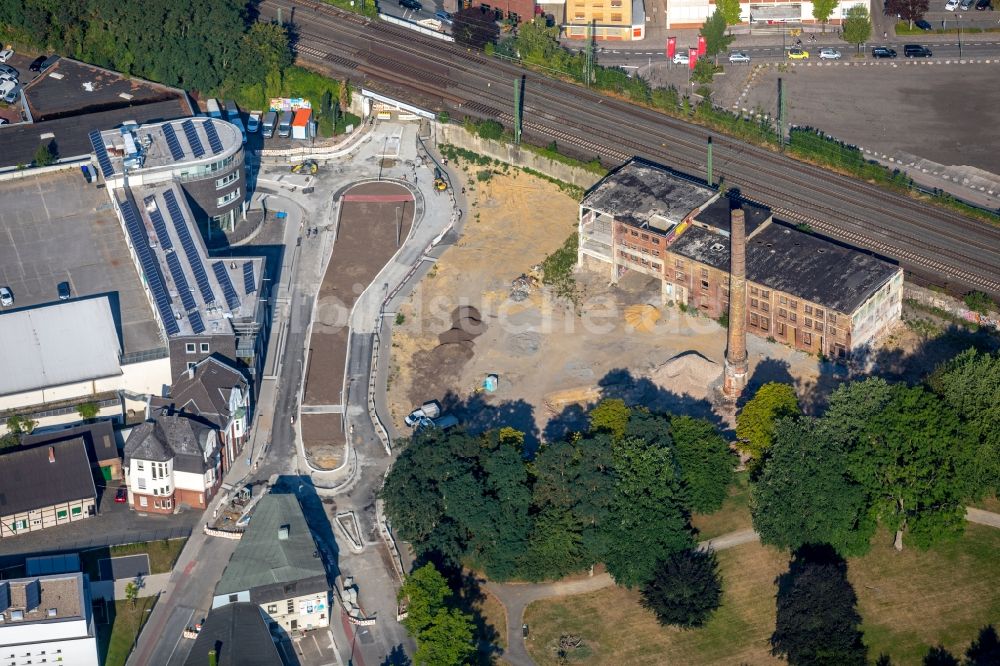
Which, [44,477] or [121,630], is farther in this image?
[44,477]

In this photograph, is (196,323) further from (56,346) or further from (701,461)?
(701,461)

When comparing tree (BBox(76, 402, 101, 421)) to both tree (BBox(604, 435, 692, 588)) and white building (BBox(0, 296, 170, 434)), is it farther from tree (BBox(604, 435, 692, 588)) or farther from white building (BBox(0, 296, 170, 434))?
tree (BBox(604, 435, 692, 588))

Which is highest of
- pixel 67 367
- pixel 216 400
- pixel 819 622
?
pixel 67 367

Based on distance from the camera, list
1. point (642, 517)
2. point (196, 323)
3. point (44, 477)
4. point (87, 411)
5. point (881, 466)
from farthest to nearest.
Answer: point (196, 323)
point (87, 411)
point (44, 477)
point (881, 466)
point (642, 517)

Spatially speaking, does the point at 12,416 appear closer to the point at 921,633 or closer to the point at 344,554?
the point at 344,554

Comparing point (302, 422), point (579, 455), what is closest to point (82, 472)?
point (302, 422)

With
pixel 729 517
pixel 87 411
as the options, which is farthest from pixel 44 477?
pixel 729 517

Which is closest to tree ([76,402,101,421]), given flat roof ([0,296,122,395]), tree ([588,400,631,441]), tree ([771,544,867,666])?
flat roof ([0,296,122,395])
